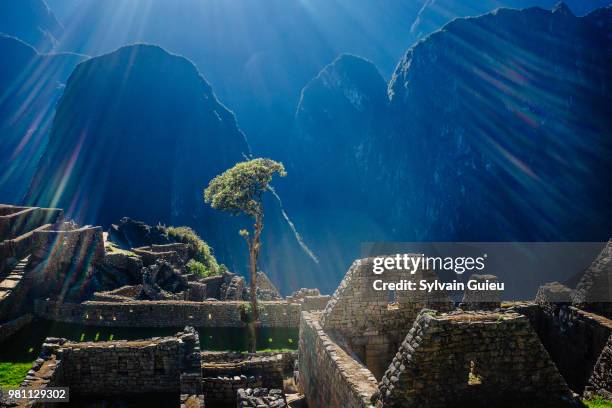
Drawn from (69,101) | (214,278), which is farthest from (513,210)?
(69,101)

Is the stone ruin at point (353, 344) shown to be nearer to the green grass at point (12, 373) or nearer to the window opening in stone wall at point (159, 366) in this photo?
the window opening in stone wall at point (159, 366)

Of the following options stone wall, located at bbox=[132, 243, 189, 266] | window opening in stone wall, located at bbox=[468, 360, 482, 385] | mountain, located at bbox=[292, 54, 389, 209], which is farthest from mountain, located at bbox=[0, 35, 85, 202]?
window opening in stone wall, located at bbox=[468, 360, 482, 385]

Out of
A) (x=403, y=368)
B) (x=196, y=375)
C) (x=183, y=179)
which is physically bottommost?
(x=196, y=375)

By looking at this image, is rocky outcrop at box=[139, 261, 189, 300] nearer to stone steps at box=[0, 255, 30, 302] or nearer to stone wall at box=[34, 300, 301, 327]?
stone wall at box=[34, 300, 301, 327]

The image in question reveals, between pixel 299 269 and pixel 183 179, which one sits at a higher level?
pixel 183 179

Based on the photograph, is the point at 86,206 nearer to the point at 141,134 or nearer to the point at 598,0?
the point at 141,134

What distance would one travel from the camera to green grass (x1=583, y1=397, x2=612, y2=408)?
8150mm

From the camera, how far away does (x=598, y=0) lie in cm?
19538

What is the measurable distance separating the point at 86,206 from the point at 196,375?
13500 cm

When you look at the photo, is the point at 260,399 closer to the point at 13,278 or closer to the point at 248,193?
the point at 248,193

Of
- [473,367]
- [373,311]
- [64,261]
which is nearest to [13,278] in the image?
[64,261]

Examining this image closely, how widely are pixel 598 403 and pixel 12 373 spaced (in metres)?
16.7

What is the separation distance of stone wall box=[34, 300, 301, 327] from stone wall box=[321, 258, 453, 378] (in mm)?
13278

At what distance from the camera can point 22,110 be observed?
593 ft
